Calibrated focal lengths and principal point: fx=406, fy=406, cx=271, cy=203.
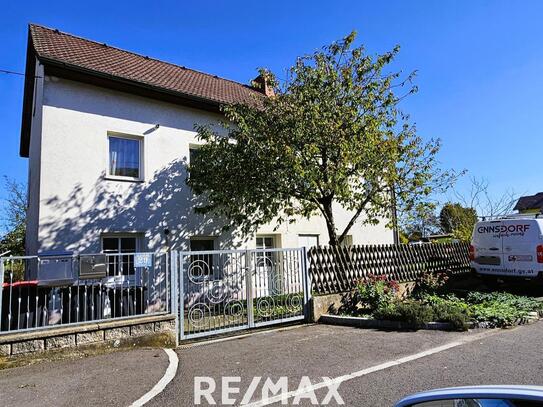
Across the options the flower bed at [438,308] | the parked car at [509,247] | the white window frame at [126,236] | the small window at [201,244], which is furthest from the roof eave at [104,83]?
the parked car at [509,247]

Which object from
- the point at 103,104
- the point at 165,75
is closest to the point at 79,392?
the point at 103,104

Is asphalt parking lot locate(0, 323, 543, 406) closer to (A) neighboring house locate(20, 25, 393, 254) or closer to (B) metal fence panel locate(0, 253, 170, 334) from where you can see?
(B) metal fence panel locate(0, 253, 170, 334)

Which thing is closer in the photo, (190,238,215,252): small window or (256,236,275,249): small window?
(190,238,215,252): small window

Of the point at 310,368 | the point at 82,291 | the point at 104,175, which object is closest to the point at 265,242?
the point at 104,175

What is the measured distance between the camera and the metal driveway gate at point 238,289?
789 centimetres

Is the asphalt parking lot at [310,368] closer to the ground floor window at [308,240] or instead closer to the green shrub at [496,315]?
the green shrub at [496,315]

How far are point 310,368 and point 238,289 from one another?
3190 millimetres

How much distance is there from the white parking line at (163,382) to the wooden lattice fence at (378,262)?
4.29 meters

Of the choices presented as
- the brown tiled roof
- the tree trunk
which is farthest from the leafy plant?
the brown tiled roof

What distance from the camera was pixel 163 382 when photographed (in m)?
5.29

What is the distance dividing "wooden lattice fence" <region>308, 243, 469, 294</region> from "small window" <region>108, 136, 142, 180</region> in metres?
5.83

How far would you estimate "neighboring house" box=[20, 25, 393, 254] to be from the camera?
10.5 m

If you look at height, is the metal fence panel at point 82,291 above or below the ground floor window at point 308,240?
below

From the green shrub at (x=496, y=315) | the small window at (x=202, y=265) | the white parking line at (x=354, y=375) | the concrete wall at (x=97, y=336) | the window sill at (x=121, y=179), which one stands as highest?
the window sill at (x=121, y=179)
